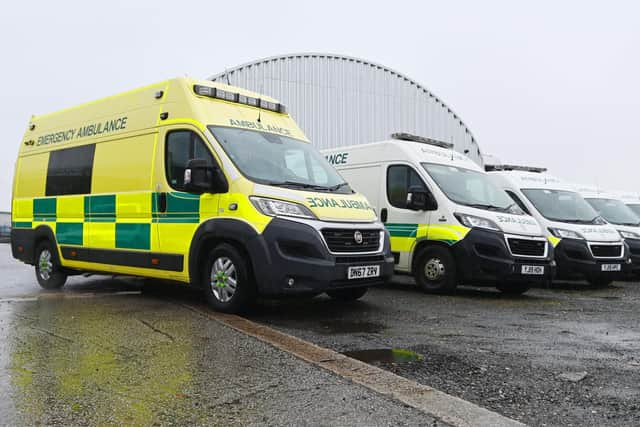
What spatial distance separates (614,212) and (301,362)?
10448 mm

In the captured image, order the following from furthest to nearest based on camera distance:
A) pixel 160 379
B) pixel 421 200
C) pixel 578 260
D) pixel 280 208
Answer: pixel 578 260, pixel 421 200, pixel 280 208, pixel 160 379

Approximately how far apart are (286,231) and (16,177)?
604 cm

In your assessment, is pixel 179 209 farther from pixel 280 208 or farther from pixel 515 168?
pixel 515 168

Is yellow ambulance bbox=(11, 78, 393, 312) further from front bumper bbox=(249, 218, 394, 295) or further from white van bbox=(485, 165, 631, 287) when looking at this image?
white van bbox=(485, 165, 631, 287)

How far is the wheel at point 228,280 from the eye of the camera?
601 cm

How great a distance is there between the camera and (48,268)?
898 cm

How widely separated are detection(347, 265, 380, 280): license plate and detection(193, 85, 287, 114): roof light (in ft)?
8.48

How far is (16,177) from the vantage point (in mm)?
9672

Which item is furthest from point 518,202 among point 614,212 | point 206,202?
point 206,202

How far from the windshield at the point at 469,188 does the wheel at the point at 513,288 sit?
3.53 ft

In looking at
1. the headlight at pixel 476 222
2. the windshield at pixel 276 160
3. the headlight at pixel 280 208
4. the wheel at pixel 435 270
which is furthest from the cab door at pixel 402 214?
the headlight at pixel 280 208

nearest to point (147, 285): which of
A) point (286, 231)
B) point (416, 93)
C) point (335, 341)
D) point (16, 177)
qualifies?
point (16, 177)

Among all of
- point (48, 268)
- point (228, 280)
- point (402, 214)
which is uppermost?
point (402, 214)

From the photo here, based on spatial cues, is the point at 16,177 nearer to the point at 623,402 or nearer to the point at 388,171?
the point at 388,171
